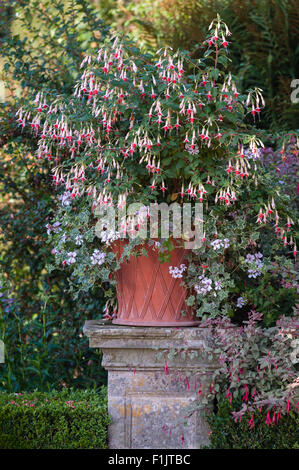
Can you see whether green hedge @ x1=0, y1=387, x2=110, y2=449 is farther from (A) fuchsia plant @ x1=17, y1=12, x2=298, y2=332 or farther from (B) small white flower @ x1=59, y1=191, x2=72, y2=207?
(B) small white flower @ x1=59, y1=191, x2=72, y2=207

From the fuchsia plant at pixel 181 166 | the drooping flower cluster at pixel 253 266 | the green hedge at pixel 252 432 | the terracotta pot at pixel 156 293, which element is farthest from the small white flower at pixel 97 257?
the green hedge at pixel 252 432

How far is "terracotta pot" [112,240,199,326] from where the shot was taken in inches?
103

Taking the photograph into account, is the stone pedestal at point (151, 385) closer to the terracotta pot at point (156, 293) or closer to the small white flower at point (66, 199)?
the terracotta pot at point (156, 293)

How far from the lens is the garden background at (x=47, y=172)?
352 cm

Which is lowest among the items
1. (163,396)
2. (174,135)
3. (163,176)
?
(163,396)

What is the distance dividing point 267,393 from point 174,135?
4.06ft

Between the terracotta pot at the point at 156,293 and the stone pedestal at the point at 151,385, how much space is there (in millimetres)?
88

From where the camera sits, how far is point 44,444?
2.57m

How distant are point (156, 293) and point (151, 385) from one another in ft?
1.39

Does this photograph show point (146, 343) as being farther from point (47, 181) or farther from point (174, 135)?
point (47, 181)

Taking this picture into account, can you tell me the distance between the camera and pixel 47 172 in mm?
3680

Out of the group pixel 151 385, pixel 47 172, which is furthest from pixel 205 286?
pixel 47 172

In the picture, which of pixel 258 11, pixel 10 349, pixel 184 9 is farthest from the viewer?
pixel 184 9
